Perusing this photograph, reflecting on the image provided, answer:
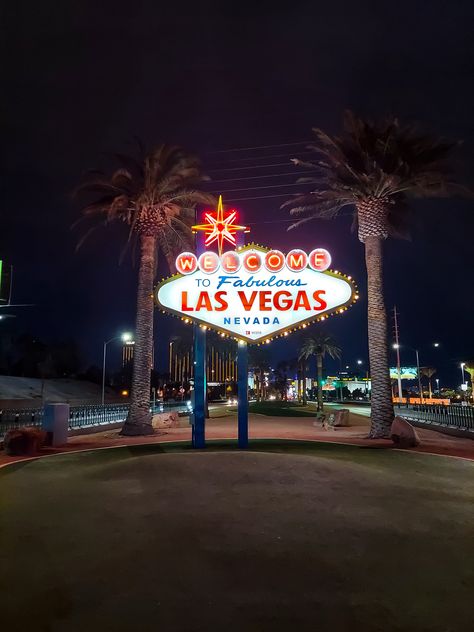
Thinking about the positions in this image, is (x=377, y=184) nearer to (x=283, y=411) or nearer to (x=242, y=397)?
(x=242, y=397)

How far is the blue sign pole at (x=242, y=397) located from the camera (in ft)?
57.4

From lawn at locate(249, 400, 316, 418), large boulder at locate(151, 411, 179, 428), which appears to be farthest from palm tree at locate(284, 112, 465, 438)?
lawn at locate(249, 400, 316, 418)

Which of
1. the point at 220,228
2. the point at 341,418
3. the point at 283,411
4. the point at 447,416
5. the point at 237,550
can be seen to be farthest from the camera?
the point at 283,411

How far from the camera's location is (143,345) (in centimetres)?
2516

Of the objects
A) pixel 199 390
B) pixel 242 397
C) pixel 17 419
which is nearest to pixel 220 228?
pixel 199 390

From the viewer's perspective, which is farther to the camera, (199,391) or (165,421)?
(165,421)

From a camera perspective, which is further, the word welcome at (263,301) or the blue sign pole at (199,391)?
the word welcome at (263,301)

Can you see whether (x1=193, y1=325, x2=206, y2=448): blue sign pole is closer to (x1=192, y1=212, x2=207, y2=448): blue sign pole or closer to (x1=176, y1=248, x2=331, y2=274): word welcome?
(x1=192, y1=212, x2=207, y2=448): blue sign pole

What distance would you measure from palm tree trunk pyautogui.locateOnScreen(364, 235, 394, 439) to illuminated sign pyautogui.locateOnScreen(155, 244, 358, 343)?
5.07 m

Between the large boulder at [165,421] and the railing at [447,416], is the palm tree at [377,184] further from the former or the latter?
the large boulder at [165,421]

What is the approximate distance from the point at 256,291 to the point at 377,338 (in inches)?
300

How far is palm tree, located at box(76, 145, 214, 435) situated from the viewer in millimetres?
24125

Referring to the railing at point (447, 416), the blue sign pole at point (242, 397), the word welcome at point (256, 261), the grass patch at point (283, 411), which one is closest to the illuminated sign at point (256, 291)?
the word welcome at point (256, 261)

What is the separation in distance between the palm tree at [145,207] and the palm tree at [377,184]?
5.67 metres
